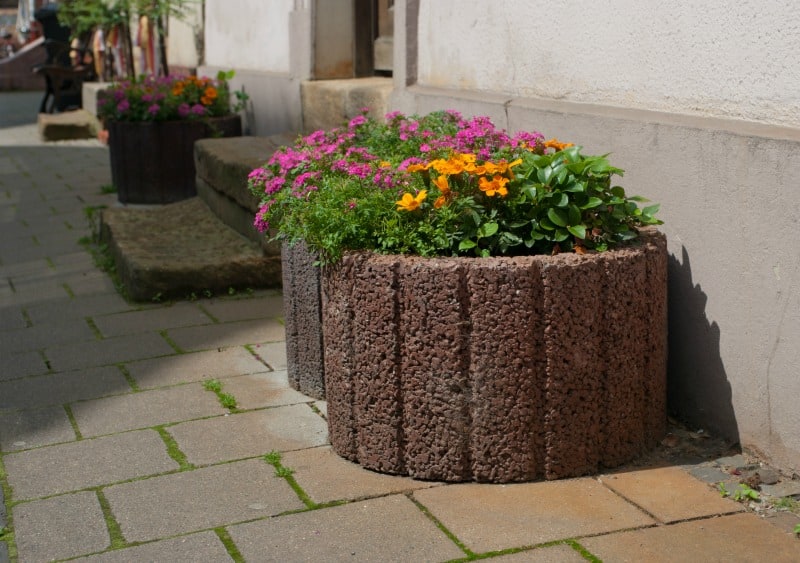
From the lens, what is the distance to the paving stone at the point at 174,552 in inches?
107

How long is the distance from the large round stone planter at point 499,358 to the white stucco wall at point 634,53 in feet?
1.91

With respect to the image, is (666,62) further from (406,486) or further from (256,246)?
(256,246)

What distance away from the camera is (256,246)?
557 centimetres

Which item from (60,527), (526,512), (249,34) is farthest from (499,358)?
(249,34)

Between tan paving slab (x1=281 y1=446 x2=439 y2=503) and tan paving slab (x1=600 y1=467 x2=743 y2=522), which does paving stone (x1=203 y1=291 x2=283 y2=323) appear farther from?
tan paving slab (x1=600 y1=467 x2=743 y2=522)

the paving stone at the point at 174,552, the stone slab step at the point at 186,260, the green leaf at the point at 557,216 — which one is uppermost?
the green leaf at the point at 557,216

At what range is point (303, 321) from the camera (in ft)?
12.7

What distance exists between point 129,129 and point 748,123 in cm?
535

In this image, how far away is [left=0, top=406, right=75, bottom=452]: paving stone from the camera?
3580 millimetres

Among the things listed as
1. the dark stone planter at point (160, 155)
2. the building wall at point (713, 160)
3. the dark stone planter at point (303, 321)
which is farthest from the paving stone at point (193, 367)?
the dark stone planter at point (160, 155)

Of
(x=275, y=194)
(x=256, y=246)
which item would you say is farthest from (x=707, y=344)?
(x=256, y=246)

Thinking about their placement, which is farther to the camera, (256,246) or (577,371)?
(256,246)

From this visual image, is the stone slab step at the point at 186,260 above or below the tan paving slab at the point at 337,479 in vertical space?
above

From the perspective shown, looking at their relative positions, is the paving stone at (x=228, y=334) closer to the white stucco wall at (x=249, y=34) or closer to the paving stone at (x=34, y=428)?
the paving stone at (x=34, y=428)
